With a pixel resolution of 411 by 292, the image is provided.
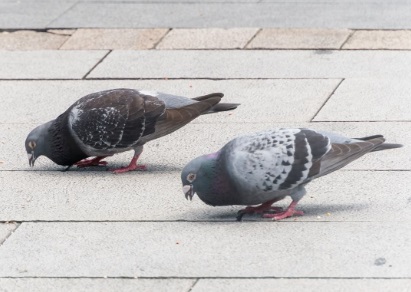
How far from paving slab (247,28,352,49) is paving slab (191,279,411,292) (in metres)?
5.56

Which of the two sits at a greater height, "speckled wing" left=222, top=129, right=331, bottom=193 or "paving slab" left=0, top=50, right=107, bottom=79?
"speckled wing" left=222, top=129, right=331, bottom=193

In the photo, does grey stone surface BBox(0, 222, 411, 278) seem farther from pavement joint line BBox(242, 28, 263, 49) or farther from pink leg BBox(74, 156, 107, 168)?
pavement joint line BBox(242, 28, 263, 49)

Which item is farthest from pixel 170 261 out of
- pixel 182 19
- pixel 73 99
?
pixel 182 19

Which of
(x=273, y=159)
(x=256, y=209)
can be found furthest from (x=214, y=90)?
(x=273, y=159)

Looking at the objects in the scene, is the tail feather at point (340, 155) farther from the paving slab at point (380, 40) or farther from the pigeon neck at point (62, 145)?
the paving slab at point (380, 40)

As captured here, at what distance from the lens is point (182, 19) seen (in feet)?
42.3

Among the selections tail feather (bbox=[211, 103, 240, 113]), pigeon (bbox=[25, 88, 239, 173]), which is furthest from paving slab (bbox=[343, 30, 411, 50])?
pigeon (bbox=[25, 88, 239, 173])

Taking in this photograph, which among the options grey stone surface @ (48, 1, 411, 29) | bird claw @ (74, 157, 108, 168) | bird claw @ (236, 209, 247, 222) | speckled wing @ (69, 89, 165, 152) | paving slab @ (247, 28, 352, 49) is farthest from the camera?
grey stone surface @ (48, 1, 411, 29)

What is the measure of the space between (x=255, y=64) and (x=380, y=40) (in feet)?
4.82

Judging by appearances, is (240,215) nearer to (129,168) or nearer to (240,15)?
(129,168)

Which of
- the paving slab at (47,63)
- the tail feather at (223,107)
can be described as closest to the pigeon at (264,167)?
the tail feather at (223,107)

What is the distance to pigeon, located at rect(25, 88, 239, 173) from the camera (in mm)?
8227

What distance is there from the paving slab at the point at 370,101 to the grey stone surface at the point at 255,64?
26cm

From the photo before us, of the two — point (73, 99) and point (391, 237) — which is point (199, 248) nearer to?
point (391, 237)
